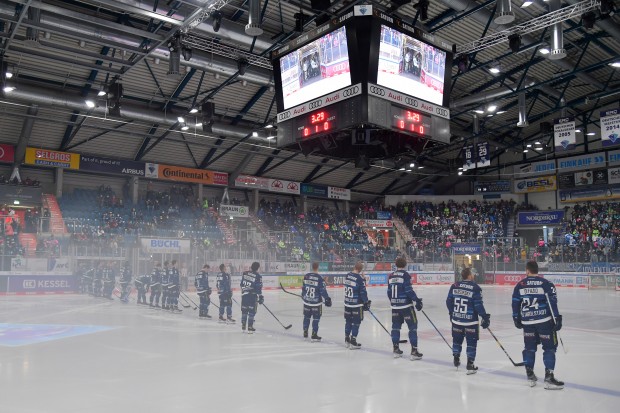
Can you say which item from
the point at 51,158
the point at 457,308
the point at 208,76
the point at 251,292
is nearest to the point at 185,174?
the point at 51,158

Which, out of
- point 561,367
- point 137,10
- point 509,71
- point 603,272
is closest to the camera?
point 561,367

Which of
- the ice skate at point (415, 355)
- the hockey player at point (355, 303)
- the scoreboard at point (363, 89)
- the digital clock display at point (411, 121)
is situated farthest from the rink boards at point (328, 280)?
the ice skate at point (415, 355)

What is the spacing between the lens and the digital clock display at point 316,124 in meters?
9.80

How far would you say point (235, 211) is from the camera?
3728cm

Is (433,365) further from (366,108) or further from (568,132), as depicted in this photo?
(568,132)

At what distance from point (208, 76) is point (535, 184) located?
30.7 meters

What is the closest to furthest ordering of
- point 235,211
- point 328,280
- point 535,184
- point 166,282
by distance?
point 166,282, point 328,280, point 235,211, point 535,184

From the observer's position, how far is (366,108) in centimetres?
920

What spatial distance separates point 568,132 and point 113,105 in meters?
19.1

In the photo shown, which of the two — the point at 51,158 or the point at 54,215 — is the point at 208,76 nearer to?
the point at 51,158

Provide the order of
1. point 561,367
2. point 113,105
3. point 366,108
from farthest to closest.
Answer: point 113,105, point 366,108, point 561,367

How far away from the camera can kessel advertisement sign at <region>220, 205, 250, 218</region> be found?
3678cm

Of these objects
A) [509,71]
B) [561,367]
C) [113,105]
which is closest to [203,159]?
[113,105]

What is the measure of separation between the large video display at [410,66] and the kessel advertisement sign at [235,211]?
2750 centimetres
